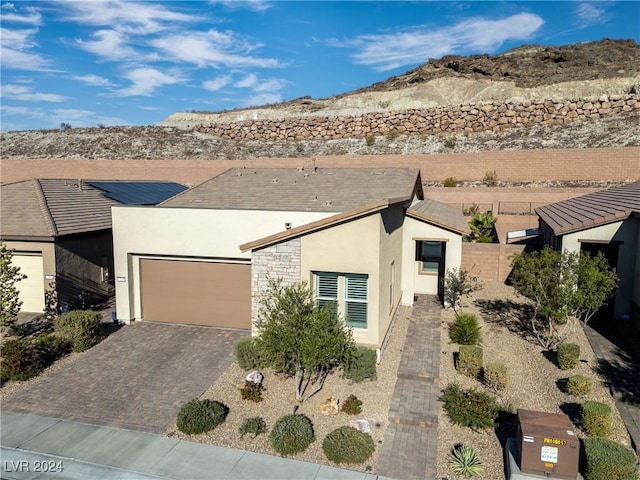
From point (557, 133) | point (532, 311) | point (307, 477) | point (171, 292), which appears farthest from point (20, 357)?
point (557, 133)

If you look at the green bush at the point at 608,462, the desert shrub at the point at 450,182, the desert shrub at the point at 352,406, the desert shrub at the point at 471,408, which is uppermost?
the desert shrub at the point at 450,182

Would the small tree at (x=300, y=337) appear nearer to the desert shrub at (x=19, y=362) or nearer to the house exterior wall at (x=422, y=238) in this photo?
the desert shrub at (x=19, y=362)

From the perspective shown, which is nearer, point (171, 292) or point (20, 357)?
point (20, 357)

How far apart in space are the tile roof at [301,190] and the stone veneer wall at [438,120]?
20416mm

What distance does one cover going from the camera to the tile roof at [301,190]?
1433 cm

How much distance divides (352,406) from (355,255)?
3.62 meters

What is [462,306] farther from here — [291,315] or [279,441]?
[279,441]

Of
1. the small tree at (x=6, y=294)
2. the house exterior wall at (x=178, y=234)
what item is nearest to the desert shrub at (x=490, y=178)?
the house exterior wall at (x=178, y=234)

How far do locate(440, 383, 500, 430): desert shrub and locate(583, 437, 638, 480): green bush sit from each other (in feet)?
6.17

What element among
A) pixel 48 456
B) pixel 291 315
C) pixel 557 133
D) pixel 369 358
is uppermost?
→ pixel 557 133

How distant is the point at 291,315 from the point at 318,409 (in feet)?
7.06

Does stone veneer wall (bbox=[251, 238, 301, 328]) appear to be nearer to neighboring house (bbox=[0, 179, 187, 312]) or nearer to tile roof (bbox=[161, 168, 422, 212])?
tile roof (bbox=[161, 168, 422, 212])

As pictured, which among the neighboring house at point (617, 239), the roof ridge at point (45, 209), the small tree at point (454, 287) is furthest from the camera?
the small tree at point (454, 287)

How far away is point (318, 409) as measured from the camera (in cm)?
993
